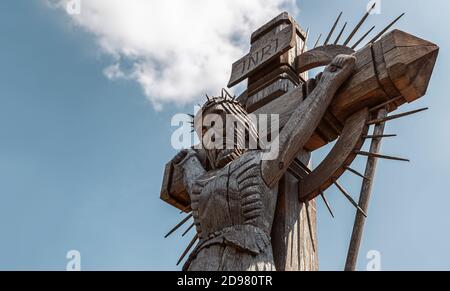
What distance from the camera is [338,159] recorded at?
344cm

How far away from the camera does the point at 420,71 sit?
11.2 feet

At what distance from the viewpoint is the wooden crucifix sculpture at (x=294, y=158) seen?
3252mm

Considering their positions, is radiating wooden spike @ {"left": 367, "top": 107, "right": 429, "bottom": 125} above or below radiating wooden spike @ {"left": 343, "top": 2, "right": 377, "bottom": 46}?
below

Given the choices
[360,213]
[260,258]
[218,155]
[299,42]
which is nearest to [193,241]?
[218,155]

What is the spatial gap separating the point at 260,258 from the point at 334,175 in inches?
26.6

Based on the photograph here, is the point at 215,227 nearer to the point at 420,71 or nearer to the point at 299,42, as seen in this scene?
the point at 420,71

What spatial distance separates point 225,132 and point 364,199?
3.18ft

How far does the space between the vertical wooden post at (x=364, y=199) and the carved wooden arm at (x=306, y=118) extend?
1.04ft

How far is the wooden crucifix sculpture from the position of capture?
3.25 meters

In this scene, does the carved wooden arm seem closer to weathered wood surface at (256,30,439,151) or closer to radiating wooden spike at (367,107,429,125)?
weathered wood surface at (256,30,439,151)

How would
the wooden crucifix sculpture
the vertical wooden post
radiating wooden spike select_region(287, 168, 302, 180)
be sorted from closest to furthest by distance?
the vertical wooden post
the wooden crucifix sculpture
radiating wooden spike select_region(287, 168, 302, 180)

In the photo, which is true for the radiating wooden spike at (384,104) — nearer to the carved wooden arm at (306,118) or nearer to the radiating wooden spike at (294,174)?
the carved wooden arm at (306,118)

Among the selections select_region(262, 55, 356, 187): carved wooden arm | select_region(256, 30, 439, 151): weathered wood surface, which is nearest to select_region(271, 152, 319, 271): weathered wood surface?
select_region(262, 55, 356, 187): carved wooden arm
